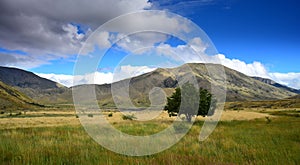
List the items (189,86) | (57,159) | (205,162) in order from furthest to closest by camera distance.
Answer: (189,86)
(57,159)
(205,162)

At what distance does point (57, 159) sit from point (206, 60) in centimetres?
720

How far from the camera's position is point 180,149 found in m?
11.0

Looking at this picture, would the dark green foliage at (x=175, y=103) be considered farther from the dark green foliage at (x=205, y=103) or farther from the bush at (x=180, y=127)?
the bush at (x=180, y=127)

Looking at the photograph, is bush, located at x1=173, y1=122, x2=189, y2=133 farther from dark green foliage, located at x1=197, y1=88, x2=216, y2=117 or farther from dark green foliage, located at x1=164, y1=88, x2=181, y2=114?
dark green foliage, located at x1=197, y1=88, x2=216, y2=117

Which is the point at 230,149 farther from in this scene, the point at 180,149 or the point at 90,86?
the point at 90,86

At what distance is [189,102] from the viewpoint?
28.4 meters

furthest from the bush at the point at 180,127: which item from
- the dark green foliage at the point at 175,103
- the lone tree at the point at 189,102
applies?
the dark green foliage at the point at 175,103

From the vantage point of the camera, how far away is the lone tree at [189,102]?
27.8 m

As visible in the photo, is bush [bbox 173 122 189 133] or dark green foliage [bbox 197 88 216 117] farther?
dark green foliage [bbox 197 88 216 117]

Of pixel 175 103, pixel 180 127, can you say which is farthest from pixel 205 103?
pixel 180 127

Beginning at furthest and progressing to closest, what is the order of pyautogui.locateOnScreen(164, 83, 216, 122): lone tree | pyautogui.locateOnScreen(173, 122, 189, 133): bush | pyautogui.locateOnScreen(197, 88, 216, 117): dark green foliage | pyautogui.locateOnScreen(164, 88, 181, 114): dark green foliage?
1. pyautogui.locateOnScreen(197, 88, 216, 117): dark green foliage
2. pyautogui.locateOnScreen(164, 88, 181, 114): dark green foliage
3. pyautogui.locateOnScreen(164, 83, 216, 122): lone tree
4. pyautogui.locateOnScreen(173, 122, 189, 133): bush

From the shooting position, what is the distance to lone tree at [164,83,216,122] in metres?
27.8

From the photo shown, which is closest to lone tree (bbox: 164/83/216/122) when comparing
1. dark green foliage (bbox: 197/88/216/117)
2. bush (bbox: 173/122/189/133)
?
dark green foliage (bbox: 197/88/216/117)

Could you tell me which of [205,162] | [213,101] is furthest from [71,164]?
[213,101]
